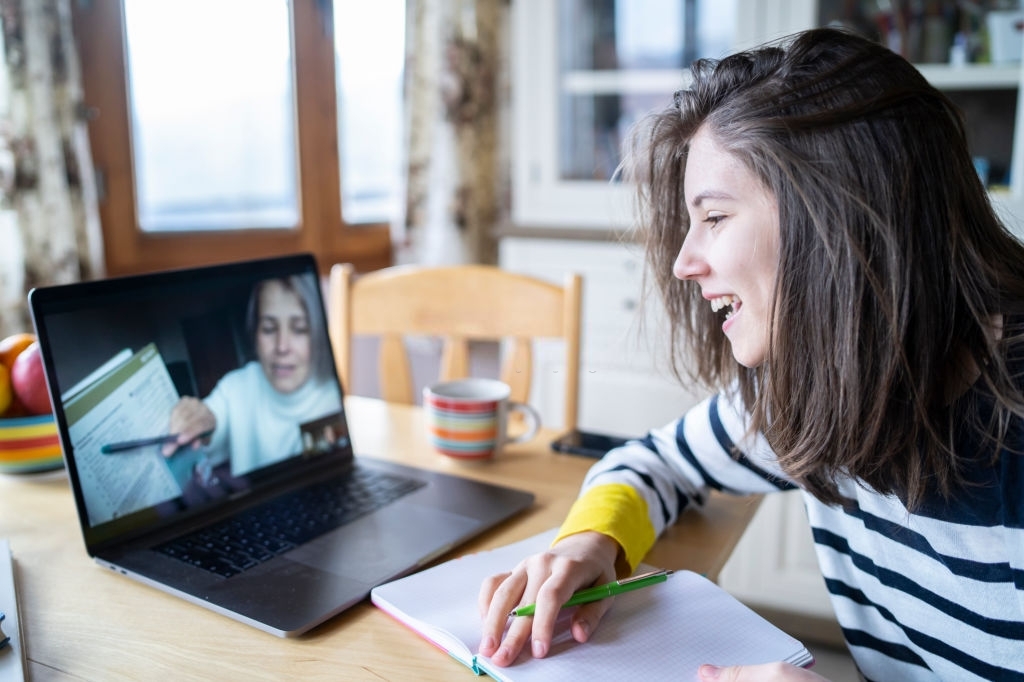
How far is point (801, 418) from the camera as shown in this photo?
2.30 ft

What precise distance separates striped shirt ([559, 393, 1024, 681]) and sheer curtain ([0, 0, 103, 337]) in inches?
55.6

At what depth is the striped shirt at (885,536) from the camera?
0.69m

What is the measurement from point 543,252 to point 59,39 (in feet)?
3.92

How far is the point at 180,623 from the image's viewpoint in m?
0.67

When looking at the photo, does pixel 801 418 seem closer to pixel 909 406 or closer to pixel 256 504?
pixel 909 406

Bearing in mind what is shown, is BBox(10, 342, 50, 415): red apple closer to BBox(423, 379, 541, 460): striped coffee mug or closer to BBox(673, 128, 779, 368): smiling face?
BBox(423, 379, 541, 460): striped coffee mug

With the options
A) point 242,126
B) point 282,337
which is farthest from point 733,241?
point 242,126

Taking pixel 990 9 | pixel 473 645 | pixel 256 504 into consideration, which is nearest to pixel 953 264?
pixel 473 645

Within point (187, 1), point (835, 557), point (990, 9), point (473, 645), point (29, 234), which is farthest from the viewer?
point (187, 1)

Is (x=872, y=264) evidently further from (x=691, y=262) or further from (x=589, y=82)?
(x=589, y=82)

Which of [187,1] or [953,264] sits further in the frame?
[187,1]

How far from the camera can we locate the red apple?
94 cm

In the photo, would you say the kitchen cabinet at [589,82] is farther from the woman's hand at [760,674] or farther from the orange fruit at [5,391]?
the woman's hand at [760,674]

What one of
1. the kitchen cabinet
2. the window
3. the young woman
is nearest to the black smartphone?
the young woman
